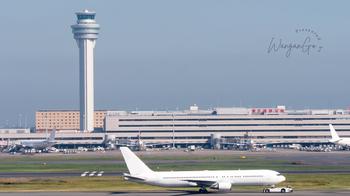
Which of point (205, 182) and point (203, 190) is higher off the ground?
point (205, 182)

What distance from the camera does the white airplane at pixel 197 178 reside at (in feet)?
311

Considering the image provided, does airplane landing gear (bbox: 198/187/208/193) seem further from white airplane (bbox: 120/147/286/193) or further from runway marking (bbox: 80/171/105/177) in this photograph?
runway marking (bbox: 80/171/105/177)

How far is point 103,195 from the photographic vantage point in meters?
91.8

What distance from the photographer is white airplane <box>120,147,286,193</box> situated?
94812 mm

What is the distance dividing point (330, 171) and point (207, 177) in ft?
126

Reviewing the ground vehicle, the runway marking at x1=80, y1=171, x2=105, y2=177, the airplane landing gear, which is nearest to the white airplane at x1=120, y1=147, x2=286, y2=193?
the airplane landing gear

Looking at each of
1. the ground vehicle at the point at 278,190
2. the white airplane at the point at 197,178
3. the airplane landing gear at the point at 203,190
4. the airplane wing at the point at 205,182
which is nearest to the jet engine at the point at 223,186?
the white airplane at the point at 197,178

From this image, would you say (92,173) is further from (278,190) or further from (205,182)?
(278,190)

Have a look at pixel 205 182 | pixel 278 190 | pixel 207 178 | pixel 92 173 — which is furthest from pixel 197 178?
pixel 92 173

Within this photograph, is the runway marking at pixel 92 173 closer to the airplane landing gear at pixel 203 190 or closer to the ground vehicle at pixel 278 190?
the airplane landing gear at pixel 203 190

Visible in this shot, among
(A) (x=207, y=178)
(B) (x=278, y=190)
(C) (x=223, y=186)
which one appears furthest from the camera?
(A) (x=207, y=178)

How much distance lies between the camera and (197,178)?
95.4 meters

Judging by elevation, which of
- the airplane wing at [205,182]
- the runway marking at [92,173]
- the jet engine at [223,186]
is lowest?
the jet engine at [223,186]

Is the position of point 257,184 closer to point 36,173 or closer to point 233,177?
point 233,177
